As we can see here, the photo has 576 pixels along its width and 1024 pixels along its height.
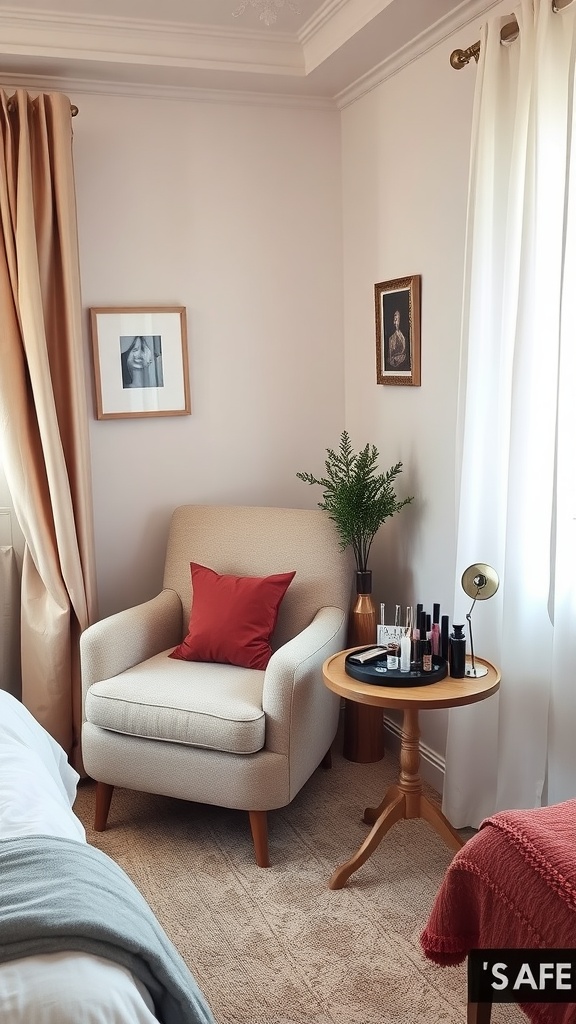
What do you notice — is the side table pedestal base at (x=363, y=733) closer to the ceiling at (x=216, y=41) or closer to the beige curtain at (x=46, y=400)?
the beige curtain at (x=46, y=400)

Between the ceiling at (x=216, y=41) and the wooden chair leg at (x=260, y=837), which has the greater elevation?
the ceiling at (x=216, y=41)

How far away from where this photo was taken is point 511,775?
2602 millimetres

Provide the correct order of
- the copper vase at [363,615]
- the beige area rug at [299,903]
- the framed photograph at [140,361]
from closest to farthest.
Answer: the beige area rug at [299,903] < the copper vase at [363,615] < the framed photograph at [140,361]

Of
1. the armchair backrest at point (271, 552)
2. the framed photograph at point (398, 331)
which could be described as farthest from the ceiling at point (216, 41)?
the armchair backrest at point (271, 552)

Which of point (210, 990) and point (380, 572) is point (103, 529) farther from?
point (210, 990)

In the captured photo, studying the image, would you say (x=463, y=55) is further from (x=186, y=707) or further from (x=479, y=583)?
(x=186, y=707)

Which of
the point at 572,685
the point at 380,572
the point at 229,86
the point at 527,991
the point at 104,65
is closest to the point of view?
the point at 527,991

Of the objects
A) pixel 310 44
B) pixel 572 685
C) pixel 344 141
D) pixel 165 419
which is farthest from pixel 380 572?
pixel 310 44

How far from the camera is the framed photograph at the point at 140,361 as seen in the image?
3465 millimetres

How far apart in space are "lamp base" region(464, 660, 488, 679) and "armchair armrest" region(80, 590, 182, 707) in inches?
46.1

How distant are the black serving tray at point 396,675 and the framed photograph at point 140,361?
4.84ft

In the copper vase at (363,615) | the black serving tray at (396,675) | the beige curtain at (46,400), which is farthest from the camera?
the copper vase at (363,615)

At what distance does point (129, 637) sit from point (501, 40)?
2.14m

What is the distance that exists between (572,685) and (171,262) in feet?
7.16
